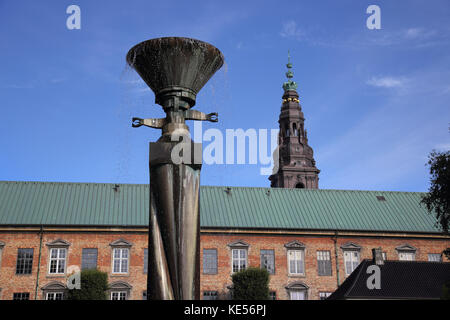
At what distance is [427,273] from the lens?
1378 inches

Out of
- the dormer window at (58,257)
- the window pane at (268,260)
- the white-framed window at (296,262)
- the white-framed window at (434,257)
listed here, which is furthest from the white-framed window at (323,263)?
the dormer window at (58,257)

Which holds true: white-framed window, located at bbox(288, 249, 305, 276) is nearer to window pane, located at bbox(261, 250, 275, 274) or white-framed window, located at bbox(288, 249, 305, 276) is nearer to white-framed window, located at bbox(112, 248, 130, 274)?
window pane, located at bbox(261, 250, 275, 274)

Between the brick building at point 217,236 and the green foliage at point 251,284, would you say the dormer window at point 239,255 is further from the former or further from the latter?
the green foliage at point 251,284

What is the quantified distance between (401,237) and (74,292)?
908 inches

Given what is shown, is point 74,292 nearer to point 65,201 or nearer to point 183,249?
point 65,201

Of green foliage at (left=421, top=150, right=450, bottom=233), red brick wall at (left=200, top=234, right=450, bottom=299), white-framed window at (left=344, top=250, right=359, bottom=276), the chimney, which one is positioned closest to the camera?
green foliage at (left=421, top=150, right=450, bottom=233)

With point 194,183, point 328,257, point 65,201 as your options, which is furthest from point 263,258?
point 194,183

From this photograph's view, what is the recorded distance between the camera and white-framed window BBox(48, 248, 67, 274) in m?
36.4

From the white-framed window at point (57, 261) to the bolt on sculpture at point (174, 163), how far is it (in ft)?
93.1

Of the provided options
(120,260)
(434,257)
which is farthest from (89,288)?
(434,257)

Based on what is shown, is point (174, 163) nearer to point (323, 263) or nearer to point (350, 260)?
point (323, 263)

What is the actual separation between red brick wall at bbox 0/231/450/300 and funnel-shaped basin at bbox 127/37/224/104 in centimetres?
2748

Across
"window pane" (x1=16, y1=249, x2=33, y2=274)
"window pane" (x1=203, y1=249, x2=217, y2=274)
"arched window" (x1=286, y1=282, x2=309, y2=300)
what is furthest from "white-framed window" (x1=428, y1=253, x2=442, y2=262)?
"window pane" (x1=16, y1=249, x2=33, y2=274)
